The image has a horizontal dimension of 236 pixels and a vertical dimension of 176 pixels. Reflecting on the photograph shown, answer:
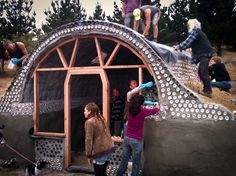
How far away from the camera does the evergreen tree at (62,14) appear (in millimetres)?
30272

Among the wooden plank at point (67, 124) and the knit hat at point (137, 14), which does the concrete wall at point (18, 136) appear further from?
the knit hat at point (137, 14)

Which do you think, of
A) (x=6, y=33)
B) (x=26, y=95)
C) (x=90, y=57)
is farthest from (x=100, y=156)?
(x=6, y=33)

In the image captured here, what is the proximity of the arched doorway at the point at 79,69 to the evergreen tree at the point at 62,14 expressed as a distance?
18324mm

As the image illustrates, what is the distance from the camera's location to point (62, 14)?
3098 cm

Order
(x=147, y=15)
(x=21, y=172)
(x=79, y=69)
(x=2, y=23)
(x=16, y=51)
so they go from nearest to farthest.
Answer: (x=79, y=69) < (x=21, y=172) < (x=147, y=15) < (x=16, y=51) < (x=2, y=23)

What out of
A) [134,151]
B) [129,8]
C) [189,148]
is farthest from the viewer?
[129,8]

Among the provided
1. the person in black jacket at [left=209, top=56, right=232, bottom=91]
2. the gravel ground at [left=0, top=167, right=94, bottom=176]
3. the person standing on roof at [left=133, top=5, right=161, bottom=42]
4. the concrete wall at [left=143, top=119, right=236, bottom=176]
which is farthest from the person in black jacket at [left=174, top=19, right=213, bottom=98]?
the gravel ground at [left=0, top=167, right=94, bottom=176]

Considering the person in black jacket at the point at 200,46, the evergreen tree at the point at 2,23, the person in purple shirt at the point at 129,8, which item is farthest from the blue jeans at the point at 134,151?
the evergreen tree at the point at 2,23

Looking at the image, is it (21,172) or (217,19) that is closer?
(21,172)

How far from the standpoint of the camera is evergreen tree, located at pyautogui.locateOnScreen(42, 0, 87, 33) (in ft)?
99.3

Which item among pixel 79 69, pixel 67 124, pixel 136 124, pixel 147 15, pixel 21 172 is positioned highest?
pixel 147 15

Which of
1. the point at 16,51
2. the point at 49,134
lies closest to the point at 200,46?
the point at 49,134

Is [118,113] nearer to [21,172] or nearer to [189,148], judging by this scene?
[189,148]

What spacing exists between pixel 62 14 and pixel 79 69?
925 inches
